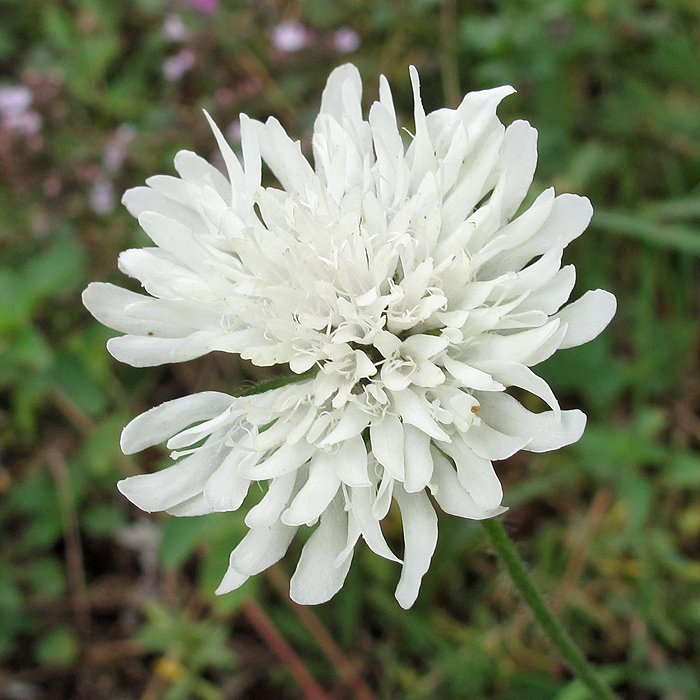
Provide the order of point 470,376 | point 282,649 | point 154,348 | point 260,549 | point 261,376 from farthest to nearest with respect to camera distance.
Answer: point 261,376 → point 282,649 → point 154,348 → point 260,549 → point 470,376

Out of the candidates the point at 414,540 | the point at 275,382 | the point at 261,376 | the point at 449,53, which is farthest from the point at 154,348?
the point at 449,53

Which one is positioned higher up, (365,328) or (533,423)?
(365,328)

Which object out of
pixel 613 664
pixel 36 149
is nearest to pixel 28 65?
pixel 36 149

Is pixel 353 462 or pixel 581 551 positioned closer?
pixel 353 462

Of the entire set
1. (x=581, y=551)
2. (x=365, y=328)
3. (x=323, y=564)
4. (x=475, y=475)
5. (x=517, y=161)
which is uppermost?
(x=517, y=161)

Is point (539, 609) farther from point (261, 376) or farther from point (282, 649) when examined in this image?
point (261, 376)

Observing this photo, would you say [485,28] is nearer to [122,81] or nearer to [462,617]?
[122,81]
